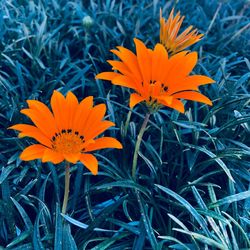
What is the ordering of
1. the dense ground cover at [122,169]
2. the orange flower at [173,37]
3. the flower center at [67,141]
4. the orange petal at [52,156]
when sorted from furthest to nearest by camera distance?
the orange flower at [173,37]
the dense ground cover at [122,169]
the flower center at [67,141]
the orange petal at [52,156]

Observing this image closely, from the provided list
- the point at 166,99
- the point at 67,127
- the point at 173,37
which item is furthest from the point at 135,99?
the point at 173,37

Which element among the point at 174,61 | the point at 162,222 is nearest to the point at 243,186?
the point at 162,222

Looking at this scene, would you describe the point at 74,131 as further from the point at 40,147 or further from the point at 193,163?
the point at 193,163

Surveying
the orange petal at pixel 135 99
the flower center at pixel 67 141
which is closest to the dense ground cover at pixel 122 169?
the flower center at pixel 67 141

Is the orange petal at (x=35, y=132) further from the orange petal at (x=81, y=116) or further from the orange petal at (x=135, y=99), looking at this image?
the orange petal at (x=135, y=99)

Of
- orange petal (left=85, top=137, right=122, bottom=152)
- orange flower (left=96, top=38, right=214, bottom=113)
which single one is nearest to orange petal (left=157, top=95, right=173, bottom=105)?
orange flower (left=96, top=38, right=214, bottom=113)

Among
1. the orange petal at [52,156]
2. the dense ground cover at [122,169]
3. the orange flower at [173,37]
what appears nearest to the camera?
the orange petal at [52,156]
